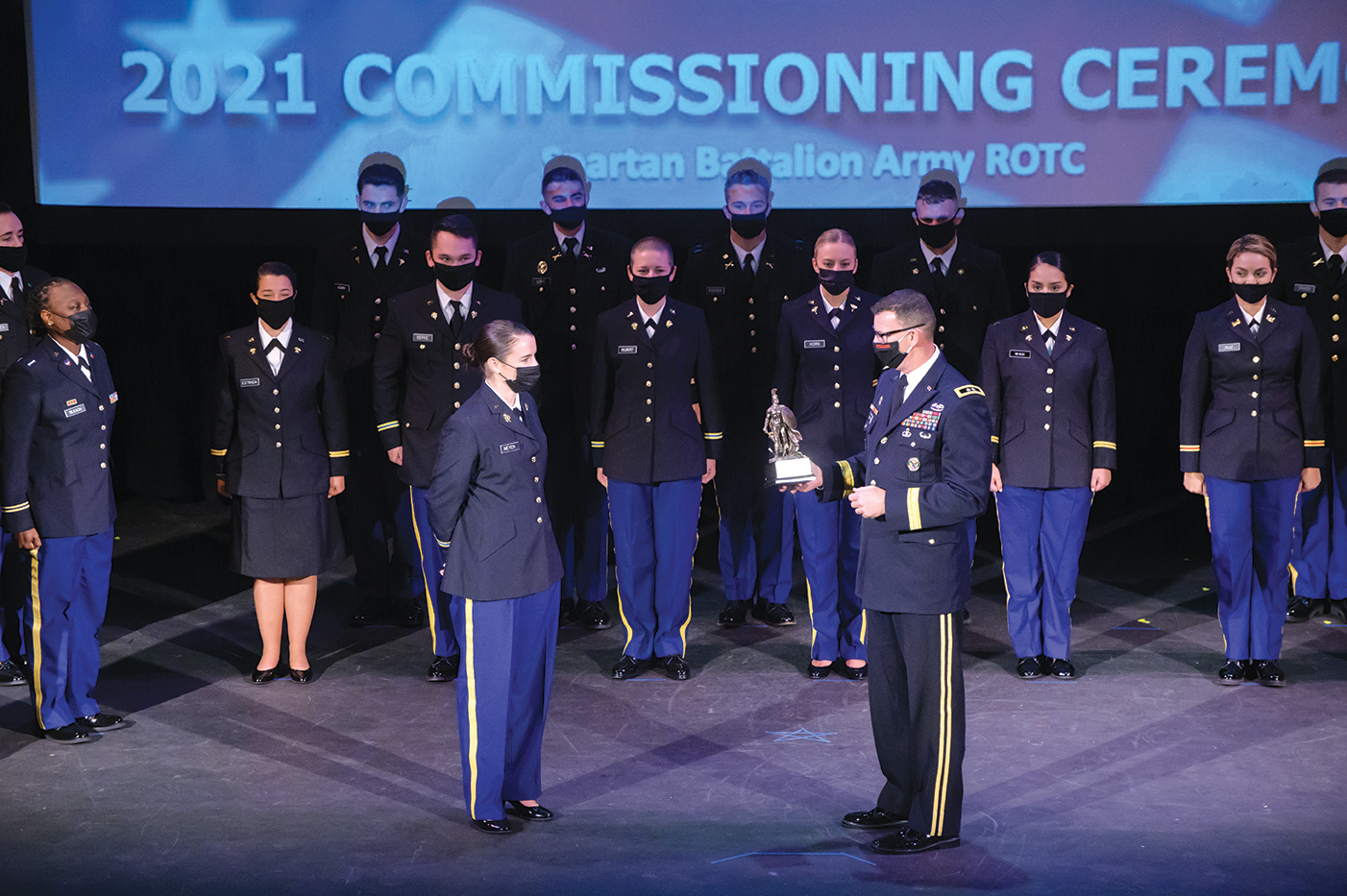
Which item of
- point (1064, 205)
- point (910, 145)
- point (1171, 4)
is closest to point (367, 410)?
point (910, 145)

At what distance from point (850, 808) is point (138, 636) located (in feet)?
11.5

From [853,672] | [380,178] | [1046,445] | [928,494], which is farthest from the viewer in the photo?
[380,178]

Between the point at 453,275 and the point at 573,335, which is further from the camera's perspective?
the point at 573,335

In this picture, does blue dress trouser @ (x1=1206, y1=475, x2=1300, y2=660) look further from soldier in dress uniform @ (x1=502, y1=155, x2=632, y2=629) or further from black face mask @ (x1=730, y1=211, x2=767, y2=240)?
soldier in dress uniform @ (x1=502, y1=155, x2=632, y2=629)

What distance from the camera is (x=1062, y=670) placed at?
Result: 5586 mm

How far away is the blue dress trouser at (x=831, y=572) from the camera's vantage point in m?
5.57

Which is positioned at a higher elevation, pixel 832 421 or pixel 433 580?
pixel 832 421

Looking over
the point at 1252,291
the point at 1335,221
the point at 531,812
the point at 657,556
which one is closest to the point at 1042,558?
the point at 1252,291

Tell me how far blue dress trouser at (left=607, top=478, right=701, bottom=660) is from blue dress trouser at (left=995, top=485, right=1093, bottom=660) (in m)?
1.26

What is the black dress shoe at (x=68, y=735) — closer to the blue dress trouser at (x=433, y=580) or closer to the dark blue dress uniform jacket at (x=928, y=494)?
the blue dress trouser at (x=433, y=580)

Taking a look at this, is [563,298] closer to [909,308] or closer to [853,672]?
[853,672]

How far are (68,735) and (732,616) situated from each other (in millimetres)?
2824

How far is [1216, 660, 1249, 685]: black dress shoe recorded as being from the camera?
5500 millimetres

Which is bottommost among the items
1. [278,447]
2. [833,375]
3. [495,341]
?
[278,447]
